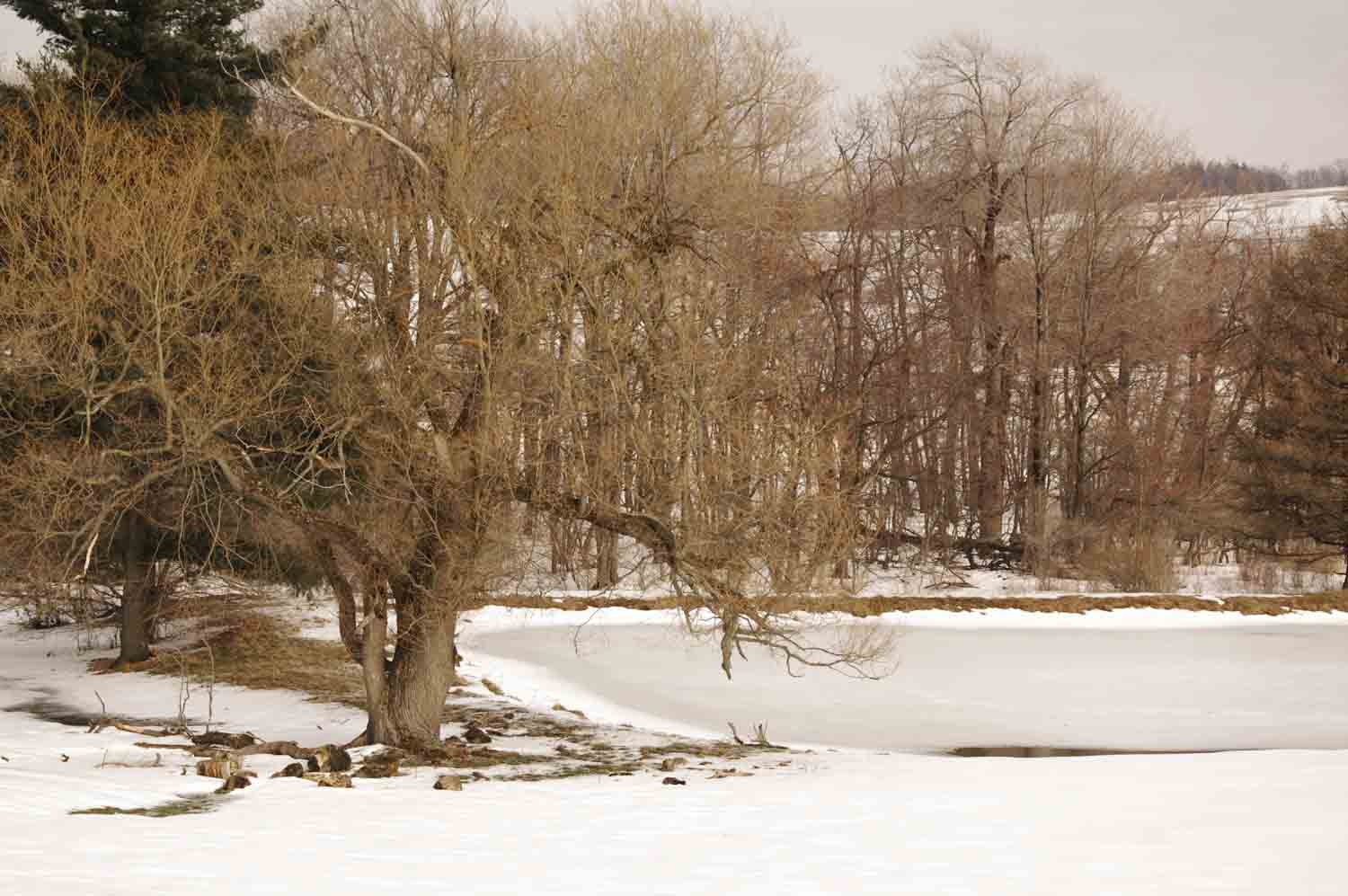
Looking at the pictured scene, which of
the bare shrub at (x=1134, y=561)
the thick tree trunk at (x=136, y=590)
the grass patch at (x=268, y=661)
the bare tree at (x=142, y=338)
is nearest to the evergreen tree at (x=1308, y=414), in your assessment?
the bare shrub at (x=1134, y=561)

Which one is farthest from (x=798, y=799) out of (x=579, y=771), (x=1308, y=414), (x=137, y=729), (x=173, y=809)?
(x=1308, y=414)

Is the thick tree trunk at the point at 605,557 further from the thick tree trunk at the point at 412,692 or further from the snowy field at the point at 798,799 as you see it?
the thick tree trunk at the point at 412,692

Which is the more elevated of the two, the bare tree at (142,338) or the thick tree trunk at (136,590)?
the bare tree at (142,338)

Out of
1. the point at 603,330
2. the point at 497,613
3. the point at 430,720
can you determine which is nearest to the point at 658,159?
the point at 603,330

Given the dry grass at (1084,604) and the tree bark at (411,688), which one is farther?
the dry grass at (1084,604)

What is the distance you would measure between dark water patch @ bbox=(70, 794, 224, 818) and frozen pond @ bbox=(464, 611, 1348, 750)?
258 inches

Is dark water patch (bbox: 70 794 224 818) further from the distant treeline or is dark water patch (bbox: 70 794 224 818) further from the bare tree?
the distant treeline

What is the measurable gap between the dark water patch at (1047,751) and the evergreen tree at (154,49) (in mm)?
11705

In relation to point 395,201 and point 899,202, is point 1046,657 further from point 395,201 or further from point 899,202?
point 899,202

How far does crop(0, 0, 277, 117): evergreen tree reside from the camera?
16422mm

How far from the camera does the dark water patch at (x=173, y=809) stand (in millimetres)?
8852

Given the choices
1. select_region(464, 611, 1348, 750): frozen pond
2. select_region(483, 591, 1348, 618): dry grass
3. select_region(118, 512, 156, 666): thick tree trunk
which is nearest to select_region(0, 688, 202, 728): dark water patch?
select_region(118, 512, 156, 666): thick tree trunk

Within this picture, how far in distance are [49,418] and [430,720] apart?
15.6 ft

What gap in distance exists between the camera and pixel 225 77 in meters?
17.2
